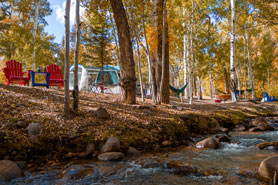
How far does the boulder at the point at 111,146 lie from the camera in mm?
3798

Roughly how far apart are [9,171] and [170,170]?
2400 millimetres

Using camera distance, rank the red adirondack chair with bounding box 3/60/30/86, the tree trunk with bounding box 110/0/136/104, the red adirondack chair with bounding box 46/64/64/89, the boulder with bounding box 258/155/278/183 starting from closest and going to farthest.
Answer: the boulder with bounding box 258/155/278/183
the tree trunk with bounding box 110/0/136/104
the red adirondack chair with bounding box 3/60/30/86
the red adirondack chair with bounding box 46/64/64/89

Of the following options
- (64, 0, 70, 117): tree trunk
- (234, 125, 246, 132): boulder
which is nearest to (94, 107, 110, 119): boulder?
(64, 0, 70, 117): tree trunk

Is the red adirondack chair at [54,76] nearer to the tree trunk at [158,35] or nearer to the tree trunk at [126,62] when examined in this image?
the tree trunk at [126,62]

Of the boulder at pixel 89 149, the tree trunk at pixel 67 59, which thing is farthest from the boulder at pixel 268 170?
the tree trunk at pixel 67 59

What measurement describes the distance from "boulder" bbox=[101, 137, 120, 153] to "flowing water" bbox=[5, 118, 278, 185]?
31cm

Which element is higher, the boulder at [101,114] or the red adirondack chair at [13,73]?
the red adirondack chair at [13,73]

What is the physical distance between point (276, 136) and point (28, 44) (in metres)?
19.2

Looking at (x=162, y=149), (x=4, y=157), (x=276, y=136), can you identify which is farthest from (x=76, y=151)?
(x=276, y=136)

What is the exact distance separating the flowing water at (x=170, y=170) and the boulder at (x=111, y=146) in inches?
12.2

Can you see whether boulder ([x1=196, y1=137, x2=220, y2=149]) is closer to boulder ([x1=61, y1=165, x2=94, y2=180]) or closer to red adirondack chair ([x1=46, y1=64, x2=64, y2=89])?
boulder ([x1=61, y1=165, x2=94, y2=180])

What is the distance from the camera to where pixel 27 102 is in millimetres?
4793

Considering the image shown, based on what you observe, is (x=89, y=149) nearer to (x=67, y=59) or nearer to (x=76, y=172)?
(x=76, y=172)

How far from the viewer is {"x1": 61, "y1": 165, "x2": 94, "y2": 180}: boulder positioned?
115 inches
